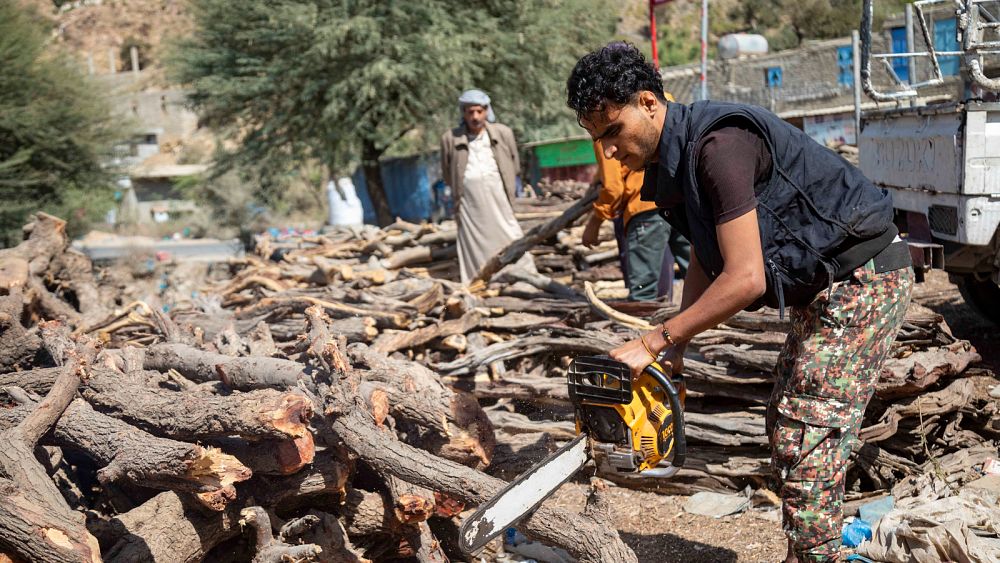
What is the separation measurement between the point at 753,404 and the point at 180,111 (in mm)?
49202

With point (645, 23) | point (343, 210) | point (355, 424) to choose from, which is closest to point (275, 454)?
point (355, 424)

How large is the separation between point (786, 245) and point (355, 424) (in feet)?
5.85

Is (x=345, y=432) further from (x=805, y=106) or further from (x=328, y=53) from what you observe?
(x=805, y=106)

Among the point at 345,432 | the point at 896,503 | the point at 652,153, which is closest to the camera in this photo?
the point at 652,153

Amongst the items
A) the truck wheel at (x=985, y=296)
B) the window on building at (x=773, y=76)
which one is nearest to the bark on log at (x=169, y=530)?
the truck wheel at (x=985, y=296)

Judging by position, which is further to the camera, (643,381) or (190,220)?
(190,220)

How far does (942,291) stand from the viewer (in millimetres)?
7574

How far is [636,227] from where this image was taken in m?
5.65

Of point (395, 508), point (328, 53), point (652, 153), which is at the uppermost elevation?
point (328, 53)

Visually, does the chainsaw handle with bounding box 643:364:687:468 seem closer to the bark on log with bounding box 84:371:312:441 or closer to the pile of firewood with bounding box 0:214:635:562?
the pile of firewood with bounding box 0:214:635:562

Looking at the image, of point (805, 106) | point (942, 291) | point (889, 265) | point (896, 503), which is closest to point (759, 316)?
point (896, 503)

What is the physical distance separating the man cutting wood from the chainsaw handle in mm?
113

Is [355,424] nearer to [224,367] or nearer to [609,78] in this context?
[224,367]

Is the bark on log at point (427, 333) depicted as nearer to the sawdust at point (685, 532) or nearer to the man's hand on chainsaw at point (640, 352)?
the sawdust at point (685, 532)
